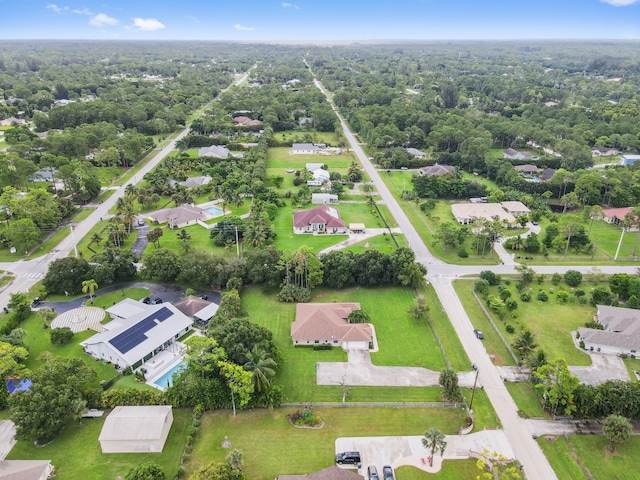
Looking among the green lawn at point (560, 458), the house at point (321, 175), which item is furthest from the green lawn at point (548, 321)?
the house at point (321, 175)

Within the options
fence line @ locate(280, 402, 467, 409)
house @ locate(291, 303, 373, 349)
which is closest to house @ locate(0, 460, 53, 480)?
fence line @ locate(280, 402, 467, 409)

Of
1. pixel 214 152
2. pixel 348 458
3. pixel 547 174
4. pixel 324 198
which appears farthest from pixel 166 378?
pixel 547 174

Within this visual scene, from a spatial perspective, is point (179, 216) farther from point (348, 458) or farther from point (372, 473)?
point (372, 473)

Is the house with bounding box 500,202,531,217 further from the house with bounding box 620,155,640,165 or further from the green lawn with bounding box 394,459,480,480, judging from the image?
the green lawn with bounding box 394,459,480,480

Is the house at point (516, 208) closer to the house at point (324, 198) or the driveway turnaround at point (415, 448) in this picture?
the house at point (324, 198)

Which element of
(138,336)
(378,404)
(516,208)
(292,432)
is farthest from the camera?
(516,208)
